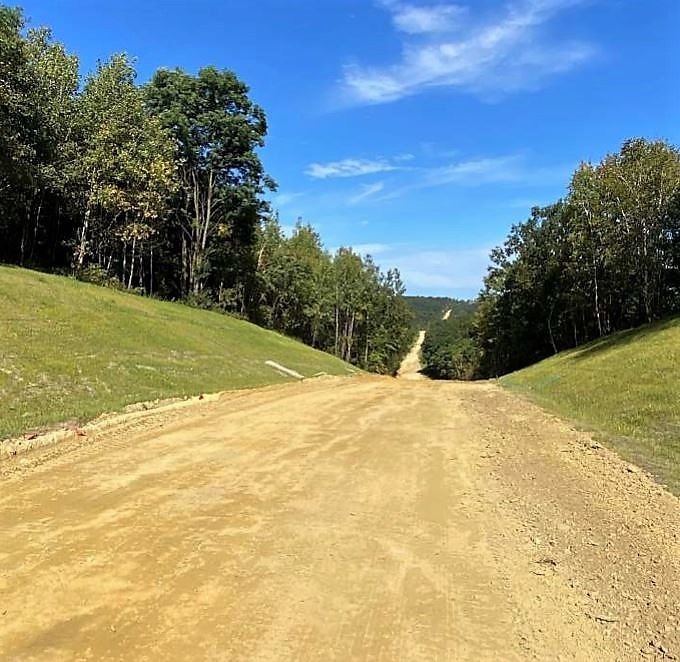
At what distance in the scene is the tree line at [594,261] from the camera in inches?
1471

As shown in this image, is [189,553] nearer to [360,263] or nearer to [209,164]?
[209,164]

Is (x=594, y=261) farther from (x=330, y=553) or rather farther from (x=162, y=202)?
(x=330, y=553)

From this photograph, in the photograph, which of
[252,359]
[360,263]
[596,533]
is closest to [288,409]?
[596,533]

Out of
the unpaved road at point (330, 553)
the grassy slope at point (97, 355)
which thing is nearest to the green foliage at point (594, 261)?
the grassy slope at point (97, 355)

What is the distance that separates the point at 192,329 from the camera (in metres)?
29.7

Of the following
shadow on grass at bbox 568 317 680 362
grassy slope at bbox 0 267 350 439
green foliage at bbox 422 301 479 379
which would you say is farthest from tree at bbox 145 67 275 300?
green foliage at bbox 422 301 479 379

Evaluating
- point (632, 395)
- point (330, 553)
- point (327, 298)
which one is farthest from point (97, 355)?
point (327, 298)

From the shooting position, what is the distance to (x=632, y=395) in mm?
16172

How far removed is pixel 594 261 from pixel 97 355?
121ft

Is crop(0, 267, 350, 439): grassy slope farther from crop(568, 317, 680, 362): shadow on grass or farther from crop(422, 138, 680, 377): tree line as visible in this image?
crop(422, 138, 680, 377): tree line

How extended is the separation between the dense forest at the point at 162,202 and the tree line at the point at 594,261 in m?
17.8

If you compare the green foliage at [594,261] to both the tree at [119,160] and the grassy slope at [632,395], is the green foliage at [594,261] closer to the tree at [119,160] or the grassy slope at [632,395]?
the grassy slope at [632,395]

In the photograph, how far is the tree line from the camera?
3738 cm

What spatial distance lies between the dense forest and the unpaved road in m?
28.2
